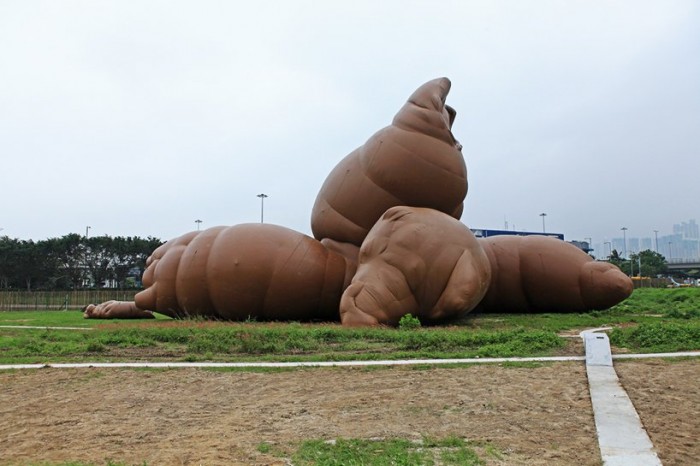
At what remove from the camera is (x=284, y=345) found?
872 cm

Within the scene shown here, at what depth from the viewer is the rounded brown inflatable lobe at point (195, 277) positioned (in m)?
13.9

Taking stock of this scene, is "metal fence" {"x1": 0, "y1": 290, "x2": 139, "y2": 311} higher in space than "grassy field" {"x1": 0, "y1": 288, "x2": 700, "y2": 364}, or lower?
lower

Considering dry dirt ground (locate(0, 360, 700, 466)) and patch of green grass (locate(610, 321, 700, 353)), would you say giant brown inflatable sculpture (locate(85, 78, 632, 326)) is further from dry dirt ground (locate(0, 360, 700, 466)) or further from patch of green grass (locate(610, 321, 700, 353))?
dry dirt ground (locate(0, 360, 700, 466))

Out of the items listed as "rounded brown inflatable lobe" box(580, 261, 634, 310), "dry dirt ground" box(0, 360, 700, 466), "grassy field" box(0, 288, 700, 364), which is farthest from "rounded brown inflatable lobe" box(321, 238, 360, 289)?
"dry dirt ground" box(0, 360, 700, 466)

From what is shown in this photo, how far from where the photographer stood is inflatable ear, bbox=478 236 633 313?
14828 millimetres

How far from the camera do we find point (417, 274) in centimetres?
1217

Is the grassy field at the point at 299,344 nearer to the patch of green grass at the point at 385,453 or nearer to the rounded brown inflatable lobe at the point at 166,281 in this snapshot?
the patch of green grass at the point at 385,453

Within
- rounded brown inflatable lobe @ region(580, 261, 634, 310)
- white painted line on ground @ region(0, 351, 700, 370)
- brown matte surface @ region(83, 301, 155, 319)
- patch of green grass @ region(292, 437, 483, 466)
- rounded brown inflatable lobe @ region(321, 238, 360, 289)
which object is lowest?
brown matte surface @ region(83, 301, 155, 319)

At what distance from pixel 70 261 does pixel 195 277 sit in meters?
39.2

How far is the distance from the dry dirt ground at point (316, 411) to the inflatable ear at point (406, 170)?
772 centimetres

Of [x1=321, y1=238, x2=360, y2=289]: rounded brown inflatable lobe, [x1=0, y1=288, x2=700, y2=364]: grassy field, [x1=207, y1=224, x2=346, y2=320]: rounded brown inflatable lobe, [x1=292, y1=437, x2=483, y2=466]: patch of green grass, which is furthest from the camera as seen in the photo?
[x1=321, y1=238, x2=360, y2=289]: rounded brown inflatable lobe

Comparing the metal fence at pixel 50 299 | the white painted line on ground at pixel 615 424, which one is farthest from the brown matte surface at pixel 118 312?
the white painted line on ground at pixel 615 424

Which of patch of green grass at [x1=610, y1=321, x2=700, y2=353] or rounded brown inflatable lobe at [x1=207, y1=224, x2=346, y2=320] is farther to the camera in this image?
rounded brown inflatable lobe at [x1=207, y1=224, x2=346, y2=320]

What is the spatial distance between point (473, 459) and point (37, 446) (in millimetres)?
2968
